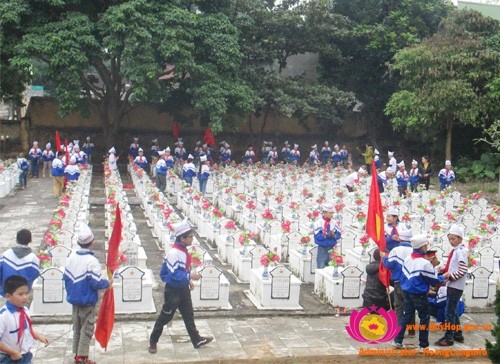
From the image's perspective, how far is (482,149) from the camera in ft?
110

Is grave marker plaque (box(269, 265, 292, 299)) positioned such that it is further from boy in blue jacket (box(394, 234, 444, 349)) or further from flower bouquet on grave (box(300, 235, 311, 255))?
boy in blue jacket (box(394, 234, 444, 349))

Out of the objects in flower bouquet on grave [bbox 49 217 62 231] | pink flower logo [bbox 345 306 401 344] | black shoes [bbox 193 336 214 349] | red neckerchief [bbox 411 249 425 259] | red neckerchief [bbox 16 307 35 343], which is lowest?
black shoes [bbox 193 336 214 349]

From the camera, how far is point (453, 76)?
→ 2884 centimetres

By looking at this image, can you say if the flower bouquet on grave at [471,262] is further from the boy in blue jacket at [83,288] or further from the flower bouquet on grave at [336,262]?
the boy in blue jacket at [83,288]

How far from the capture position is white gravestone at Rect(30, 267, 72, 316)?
9.68 meters

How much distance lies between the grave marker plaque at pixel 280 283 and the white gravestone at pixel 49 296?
3080mm

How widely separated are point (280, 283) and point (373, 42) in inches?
1050

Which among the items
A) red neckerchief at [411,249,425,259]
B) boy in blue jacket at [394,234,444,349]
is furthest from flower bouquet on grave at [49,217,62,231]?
red neckerchief at [411,249,425,259]

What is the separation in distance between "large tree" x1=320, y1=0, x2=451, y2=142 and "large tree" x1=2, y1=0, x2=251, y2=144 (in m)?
7.66

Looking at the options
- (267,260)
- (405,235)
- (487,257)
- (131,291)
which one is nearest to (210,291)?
(267,260)

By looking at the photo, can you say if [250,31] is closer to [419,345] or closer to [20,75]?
[20,75]

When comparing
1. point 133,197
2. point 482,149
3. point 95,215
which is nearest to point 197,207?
point 95,215

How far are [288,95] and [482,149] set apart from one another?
10.0 m

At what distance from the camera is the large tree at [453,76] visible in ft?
93.2
